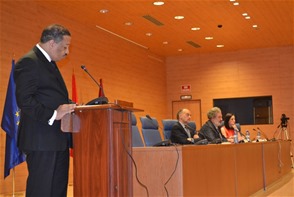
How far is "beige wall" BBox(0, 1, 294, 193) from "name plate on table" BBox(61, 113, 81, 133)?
5.88m

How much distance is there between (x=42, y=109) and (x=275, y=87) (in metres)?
11.6

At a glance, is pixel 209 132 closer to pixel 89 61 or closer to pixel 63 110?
pixel 89 61

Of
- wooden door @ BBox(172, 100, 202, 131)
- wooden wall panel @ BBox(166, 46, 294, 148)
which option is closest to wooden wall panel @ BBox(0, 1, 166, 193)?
wooden door @ BBox(172, 100, 202, 131)

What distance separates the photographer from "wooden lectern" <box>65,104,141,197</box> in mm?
2520

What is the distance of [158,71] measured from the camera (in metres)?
13.8

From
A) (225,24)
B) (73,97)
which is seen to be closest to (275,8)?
(225,24)

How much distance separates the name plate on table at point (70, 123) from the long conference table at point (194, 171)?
819 mm

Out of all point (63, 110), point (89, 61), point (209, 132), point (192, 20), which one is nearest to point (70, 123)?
point (63, 110)

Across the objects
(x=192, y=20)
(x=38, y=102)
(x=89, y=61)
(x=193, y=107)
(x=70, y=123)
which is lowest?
(x=70, y=123)

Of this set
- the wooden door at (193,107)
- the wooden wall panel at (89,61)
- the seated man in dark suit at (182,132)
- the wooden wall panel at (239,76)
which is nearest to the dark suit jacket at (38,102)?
the seated man in dark suit at (182,132)

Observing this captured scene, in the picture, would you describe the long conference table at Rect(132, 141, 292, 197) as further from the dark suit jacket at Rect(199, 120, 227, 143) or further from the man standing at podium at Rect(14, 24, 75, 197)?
the man standing at podium at Rect(14, 24, 75, 197)

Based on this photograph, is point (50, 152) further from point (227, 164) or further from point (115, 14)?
point (115, 14)

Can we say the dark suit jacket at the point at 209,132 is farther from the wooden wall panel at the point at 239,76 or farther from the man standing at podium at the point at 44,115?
the wooden wall panel at the point at 239,76

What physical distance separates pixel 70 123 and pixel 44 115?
0.18 metres
